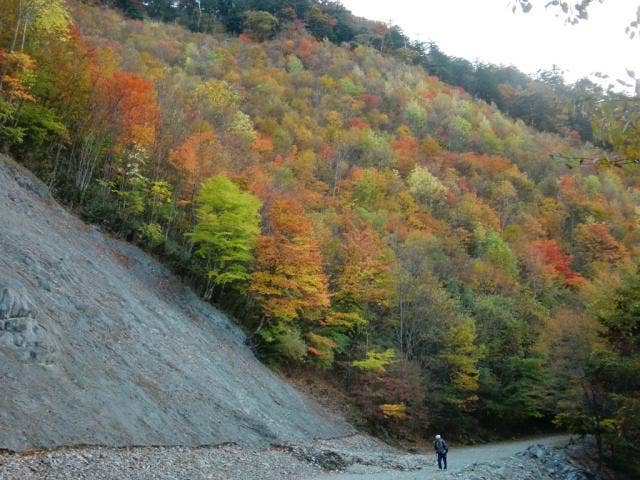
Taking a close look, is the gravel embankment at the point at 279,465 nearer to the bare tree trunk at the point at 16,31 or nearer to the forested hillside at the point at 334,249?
the forested hillside at the point at 334,249

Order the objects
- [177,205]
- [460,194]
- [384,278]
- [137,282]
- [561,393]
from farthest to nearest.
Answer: [460,194] → [384,278] → [177,205] → [561,393] → [137,282]

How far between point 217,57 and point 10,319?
67.6 meters

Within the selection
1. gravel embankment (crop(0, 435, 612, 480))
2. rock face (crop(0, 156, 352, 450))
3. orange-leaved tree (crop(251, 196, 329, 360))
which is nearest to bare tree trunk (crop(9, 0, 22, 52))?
rock face (crop(0, 156, 352, 450))

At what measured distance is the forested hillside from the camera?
2455 centimetres

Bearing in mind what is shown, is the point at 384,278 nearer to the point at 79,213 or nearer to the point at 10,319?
the point at 79,213

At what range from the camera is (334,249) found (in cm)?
3388

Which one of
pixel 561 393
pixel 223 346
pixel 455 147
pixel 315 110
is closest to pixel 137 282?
pixel 223 346

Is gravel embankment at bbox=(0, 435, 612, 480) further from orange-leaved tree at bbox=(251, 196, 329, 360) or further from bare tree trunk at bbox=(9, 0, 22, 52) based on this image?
bare tree trunk at bbox=(9, 0, 22, 52)

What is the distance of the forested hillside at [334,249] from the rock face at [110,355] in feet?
9.09

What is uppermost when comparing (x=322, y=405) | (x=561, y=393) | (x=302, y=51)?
(x=302, y=51)

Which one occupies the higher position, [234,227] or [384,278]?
[234,227]

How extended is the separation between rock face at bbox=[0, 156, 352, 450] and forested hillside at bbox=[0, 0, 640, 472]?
2770 mm

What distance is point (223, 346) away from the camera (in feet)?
72.1

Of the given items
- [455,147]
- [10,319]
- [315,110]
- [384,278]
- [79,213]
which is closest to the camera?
[10,319]
